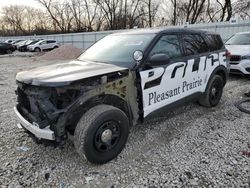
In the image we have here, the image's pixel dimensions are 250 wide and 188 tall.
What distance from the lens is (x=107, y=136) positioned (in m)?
2.99

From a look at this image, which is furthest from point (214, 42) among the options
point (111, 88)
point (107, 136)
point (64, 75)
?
point (64, 75)

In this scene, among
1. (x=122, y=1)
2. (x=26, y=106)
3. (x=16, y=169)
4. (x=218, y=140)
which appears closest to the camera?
(x=16, y=169)

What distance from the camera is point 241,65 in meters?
7.30

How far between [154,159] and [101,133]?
84cm

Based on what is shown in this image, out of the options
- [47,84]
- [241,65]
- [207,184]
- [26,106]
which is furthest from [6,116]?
[241,65]

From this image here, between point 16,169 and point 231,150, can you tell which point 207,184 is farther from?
point 16,169

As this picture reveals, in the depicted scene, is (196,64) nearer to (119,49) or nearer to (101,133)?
(119,49)

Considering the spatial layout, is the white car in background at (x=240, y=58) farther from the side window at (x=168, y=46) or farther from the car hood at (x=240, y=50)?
the side window at (x=168, y=46)

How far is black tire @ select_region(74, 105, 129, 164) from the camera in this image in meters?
2.75

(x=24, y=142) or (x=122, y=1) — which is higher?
(x=122, y=1)

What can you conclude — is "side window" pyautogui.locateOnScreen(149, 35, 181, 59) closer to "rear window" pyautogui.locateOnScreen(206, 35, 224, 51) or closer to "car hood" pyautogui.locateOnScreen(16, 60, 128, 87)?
"car hood" pyautogui.locateOnScreen(16, 60, 128, 87)

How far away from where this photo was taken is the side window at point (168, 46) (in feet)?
11.8

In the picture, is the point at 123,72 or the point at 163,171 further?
the point at 123,72

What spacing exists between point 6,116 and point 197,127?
381 cm
